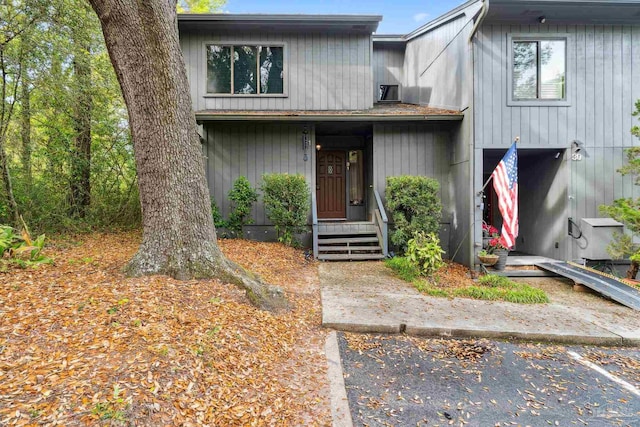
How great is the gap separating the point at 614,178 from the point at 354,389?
7.72 metres

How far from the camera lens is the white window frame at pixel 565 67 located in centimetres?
661

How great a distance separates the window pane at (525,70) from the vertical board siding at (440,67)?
1051 mm

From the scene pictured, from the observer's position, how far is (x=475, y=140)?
6.65m

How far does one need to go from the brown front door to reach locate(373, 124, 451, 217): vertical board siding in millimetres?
1761

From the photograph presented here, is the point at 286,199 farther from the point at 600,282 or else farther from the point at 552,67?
the point at 552,67

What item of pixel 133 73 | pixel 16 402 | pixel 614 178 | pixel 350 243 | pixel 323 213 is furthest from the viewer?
pixel 323 213

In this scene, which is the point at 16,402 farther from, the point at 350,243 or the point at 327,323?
the point at 350,243

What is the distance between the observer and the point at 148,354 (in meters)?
2.12

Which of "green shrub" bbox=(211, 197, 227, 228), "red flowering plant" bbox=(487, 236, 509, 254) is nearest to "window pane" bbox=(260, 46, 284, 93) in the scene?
"green shrub" bbox=(211, 197, 227, 228)

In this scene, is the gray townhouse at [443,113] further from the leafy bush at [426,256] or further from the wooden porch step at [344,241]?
the leafy bush at [426,256]

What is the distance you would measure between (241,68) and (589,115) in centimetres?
834

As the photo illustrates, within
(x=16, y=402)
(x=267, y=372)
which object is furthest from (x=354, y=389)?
(x=16, y=402)

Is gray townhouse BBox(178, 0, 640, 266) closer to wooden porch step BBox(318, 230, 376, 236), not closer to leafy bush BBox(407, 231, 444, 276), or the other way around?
wooden porch step BBox(318, 230, 376, 236)

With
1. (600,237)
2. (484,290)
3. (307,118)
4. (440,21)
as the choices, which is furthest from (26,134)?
(600,237)
